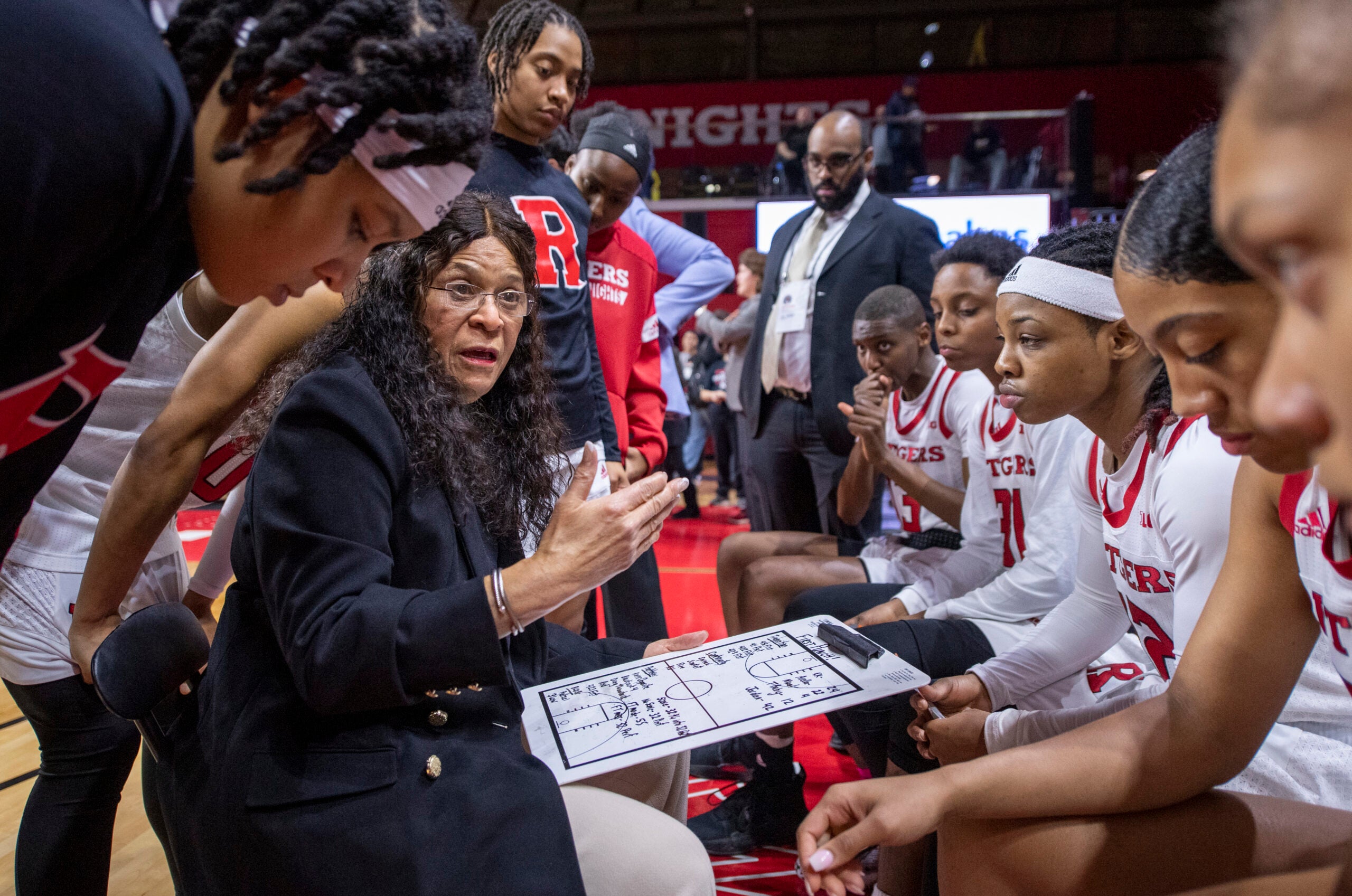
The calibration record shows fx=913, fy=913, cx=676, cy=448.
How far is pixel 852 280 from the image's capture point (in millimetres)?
3648

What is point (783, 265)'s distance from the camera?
3.98m

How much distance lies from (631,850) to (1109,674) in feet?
3.97

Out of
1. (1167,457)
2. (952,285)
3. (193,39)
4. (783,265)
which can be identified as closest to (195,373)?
(193,39)

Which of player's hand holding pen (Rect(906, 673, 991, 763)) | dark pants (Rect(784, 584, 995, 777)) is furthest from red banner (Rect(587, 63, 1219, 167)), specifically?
player's hand holding pen (Rect(906, 673, 991, 763))

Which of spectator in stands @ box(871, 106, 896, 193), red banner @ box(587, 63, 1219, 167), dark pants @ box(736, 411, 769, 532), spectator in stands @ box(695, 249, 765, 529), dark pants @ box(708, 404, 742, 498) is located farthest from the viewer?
red banner @ box(587, 63, 1219, 167)

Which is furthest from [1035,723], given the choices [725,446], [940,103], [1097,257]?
[940,103]

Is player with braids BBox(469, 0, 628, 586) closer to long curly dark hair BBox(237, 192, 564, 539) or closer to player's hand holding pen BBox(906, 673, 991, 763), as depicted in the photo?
long curly dark hair BBox(237, 192, 564, 539)

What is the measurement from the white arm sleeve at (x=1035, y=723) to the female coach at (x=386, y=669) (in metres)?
0.56

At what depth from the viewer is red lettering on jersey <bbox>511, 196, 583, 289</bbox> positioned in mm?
2564

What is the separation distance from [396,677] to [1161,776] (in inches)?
41.0

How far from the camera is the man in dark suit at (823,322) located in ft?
11.8

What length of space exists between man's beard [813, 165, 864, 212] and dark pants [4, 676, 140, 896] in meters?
3.08

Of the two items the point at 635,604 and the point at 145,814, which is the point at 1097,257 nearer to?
the point at 635,604

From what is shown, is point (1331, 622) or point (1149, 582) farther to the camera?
point (1149, 582)
